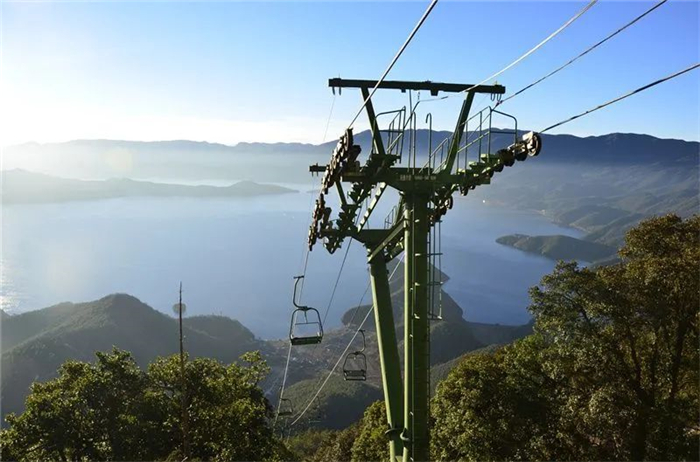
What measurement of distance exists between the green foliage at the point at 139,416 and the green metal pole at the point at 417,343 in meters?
8.05

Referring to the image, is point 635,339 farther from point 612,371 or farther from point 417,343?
point 417,343

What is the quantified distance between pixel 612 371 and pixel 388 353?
5.93 meters

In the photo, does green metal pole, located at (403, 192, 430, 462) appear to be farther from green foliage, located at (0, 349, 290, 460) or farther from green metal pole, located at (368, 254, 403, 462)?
green foliage, located at (0, 349, 290, 460)

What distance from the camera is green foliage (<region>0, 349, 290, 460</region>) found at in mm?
14273

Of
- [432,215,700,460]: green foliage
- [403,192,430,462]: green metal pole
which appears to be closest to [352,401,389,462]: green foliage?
[432,215,700,460]: green foliage

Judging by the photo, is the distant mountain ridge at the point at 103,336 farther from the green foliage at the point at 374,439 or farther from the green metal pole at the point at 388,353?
the green metal pole at the point at 388,353

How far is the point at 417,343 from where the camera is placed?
24.4 feet

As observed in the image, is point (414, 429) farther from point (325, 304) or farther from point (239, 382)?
point (325, 304)

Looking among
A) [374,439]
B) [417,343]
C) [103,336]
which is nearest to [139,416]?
[374,439]

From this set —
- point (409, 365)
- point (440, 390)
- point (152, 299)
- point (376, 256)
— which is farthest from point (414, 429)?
point (152, 299)

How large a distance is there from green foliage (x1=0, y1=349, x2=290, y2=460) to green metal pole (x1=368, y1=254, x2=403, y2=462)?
20.0ft

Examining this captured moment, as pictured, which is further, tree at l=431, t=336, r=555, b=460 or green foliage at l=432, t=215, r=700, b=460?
tree at l=431, t=336, r=555, b=460

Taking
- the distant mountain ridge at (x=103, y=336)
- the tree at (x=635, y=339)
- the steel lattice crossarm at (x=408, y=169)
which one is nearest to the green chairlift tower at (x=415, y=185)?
the steel lattice crossarm at (x=408, y=169)

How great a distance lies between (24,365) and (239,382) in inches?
4708
